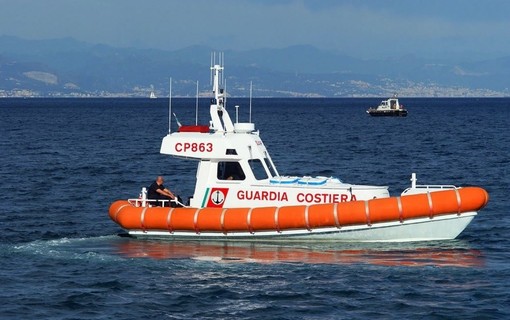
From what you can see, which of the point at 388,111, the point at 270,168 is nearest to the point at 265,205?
the point at 270,168

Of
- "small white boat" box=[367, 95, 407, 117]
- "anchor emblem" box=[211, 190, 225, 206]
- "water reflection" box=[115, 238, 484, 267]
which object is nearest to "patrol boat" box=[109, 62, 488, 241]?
"anchor emblem" box=[211, 190, 225, 206]

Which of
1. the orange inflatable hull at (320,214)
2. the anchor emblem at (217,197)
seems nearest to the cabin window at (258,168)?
the anchor emblem at (217,197)

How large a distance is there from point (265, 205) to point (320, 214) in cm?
212

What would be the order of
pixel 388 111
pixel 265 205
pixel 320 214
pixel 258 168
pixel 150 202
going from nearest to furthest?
pixel 320 214
pixel 265 205
pixel 258 168
pixel 150 202
pixel 388 111

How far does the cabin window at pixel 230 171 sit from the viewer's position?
1172 inches

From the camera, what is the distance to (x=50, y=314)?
22.3 m

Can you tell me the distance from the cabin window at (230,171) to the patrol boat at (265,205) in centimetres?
3

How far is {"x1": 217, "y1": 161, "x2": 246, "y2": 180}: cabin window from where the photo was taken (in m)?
29.8

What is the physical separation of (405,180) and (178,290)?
87.9 ft

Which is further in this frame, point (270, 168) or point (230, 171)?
point (270, 168)

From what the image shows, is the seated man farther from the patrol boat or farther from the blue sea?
the blue sea

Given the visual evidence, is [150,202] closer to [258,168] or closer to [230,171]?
[230,171]

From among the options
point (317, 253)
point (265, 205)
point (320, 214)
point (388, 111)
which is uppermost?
point (388, 111)

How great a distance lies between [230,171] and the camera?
29891 mm
